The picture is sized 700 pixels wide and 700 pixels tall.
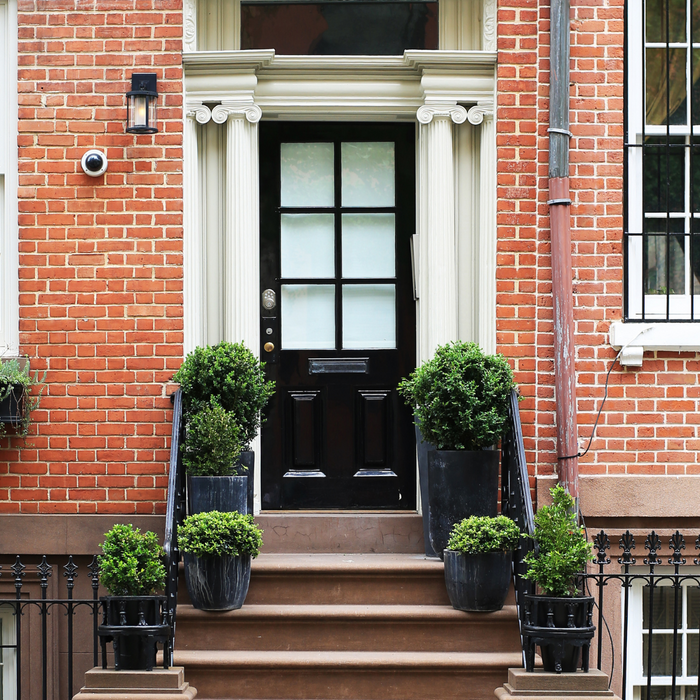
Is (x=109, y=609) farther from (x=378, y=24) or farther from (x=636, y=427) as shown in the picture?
(x=378, y=24)

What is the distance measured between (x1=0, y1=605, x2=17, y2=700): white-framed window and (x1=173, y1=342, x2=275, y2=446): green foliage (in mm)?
1800

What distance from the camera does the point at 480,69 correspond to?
5859mm

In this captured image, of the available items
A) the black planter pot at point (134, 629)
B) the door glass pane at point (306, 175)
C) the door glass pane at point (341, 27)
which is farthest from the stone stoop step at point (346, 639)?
the door glass pane at point (341, 27)

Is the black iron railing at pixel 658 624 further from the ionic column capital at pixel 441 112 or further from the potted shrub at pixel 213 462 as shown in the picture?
the ionic column capital at pixel 441 112

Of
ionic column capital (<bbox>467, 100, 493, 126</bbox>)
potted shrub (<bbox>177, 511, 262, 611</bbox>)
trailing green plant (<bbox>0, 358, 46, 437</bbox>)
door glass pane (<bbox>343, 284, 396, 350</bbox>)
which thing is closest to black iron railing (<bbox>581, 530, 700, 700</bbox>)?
door glass pane (<bbox>343, 284, 396, 350</bbox>)

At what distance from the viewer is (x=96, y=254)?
5.72m

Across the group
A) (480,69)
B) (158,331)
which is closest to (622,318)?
(480,69)

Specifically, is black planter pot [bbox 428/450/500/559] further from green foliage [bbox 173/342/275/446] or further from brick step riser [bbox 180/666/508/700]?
green foliage [bbox 173/342/275/446]

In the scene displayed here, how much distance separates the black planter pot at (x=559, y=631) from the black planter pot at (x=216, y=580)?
1504 millimetres

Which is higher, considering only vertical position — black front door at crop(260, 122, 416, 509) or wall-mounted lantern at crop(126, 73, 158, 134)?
wall-mounted lantern at crop(126, 73, 158, 134)

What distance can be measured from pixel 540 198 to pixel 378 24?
160cm

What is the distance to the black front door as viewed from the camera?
20.0ft

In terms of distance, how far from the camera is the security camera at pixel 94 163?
18.6 feet

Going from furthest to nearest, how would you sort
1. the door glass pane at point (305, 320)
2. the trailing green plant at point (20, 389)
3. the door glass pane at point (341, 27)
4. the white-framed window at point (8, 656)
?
the door glass pane at point (305, 320), the door glass pane at point (341, 27), the white-framed window at point (8, 656), the trailing green plant at point (20, 389)
